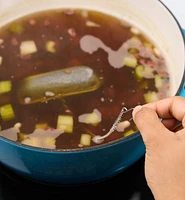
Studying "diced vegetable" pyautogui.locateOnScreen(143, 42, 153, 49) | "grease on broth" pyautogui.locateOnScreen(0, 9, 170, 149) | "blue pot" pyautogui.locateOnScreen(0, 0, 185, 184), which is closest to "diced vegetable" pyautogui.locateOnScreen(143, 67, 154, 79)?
"grease on broth" pyautogui.locateOnScreen(0, 9, 170, 149)

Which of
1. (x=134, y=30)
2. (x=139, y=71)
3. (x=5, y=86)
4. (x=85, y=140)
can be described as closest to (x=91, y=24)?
(x=134, y=30)

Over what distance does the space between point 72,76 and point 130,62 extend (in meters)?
0.17

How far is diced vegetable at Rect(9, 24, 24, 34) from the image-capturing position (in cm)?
126

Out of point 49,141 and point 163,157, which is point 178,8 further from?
point 163,157

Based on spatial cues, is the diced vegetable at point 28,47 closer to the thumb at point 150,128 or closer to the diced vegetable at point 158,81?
the diced vegetable at point 158,81

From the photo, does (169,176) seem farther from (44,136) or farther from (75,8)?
(75,8)

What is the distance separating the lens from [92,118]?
39.9 inches

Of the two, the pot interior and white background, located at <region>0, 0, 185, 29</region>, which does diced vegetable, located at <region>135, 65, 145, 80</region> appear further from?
white background, located at <region>0, 0, 185, 29</region>

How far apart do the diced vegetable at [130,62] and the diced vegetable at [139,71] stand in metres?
0.01

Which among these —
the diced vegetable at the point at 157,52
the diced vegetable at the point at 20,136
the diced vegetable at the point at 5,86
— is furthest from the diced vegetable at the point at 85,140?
the diced vegetable at the point at 157,52

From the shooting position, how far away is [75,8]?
4.41 feet

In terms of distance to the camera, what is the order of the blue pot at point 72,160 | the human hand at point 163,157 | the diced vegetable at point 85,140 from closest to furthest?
the human hand at point 163,157 → the blue pot at point 72,160 → the diced vegetable at point 85,140

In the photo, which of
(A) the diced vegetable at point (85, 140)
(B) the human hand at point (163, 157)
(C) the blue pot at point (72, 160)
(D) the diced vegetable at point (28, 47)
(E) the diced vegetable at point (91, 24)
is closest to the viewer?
(B) the human hand at point (163, 157)

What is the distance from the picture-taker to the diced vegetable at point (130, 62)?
1.16m
